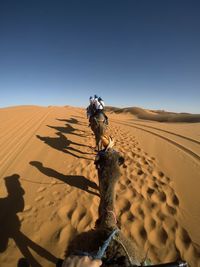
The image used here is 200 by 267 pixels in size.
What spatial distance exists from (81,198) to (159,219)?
6.69 ft

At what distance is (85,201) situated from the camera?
17.6 feet

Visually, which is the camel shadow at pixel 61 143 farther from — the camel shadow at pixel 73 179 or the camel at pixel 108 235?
the camel at pixel 108 235

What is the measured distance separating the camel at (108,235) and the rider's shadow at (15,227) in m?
1.51

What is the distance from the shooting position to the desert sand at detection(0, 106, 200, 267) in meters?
3.96

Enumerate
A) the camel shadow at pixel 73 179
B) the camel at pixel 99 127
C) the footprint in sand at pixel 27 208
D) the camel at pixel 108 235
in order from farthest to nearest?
the camel at pixel 99 127, the camel shadow at pixel 73 179, the footprint in sand at pixel 27 208, the camel at pixel 108 235

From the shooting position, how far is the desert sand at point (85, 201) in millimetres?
3959

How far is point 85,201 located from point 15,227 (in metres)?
1.72

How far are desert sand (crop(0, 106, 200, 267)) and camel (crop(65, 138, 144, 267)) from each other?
5.12 ft

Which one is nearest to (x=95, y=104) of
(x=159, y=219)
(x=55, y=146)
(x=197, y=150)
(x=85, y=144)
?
(x=85, y=144)

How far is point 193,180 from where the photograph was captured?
6383mm

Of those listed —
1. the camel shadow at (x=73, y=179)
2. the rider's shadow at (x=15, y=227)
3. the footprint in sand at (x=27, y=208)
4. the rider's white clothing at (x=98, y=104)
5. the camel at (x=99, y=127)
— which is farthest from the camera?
the rider's white clothing at (x=98, y=104)

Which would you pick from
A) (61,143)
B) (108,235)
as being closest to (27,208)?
(108,235)

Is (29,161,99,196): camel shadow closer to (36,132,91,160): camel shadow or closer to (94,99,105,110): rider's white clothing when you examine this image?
(36,132,91,160): camel shadow

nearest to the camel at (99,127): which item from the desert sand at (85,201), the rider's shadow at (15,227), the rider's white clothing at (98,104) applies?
the desert sand at (85,201)
